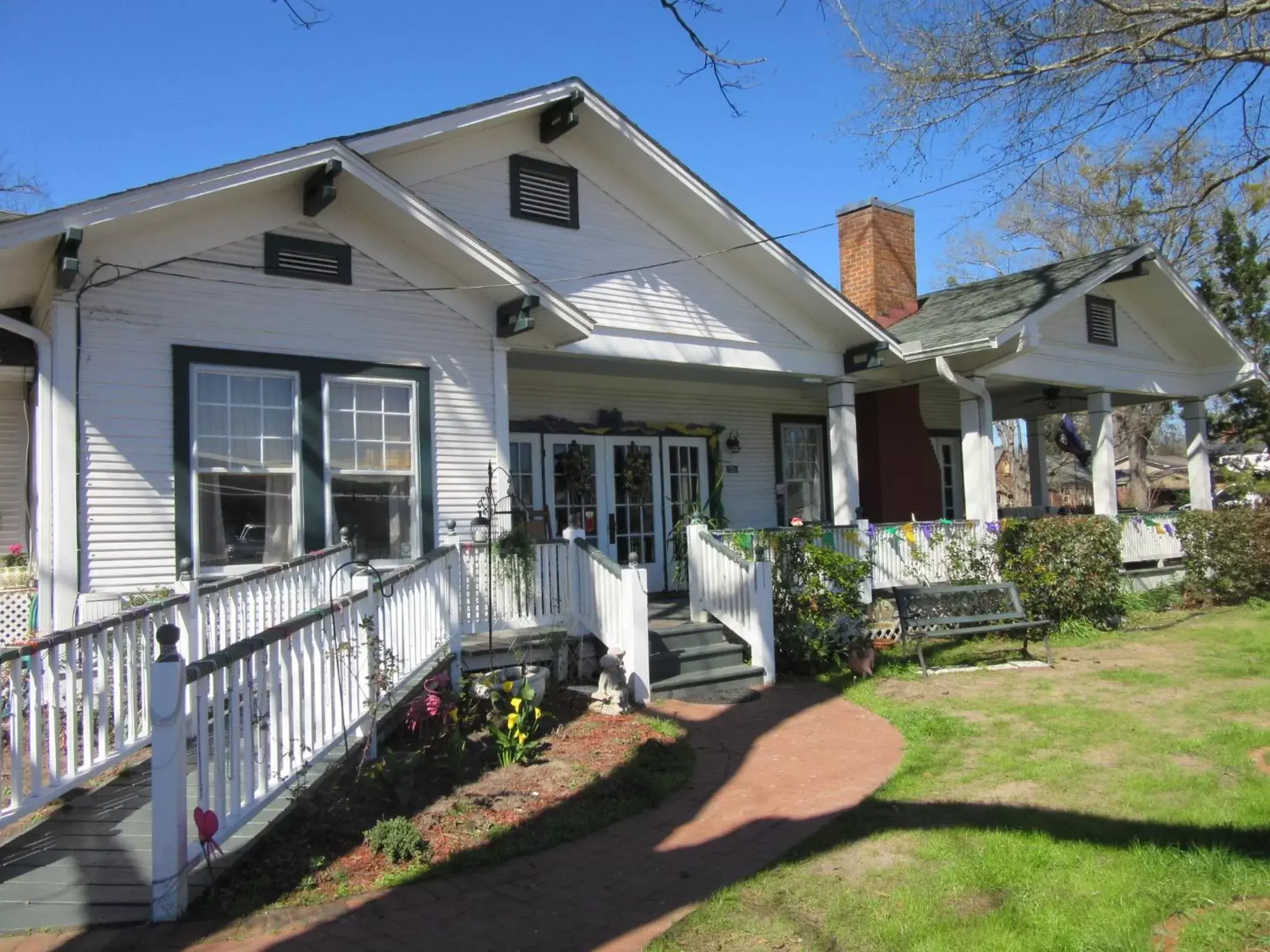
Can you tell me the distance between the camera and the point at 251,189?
26.2 ft

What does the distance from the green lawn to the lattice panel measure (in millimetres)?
6460

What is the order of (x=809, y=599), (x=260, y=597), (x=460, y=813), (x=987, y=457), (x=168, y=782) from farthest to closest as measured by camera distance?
(x=987, y=457) → (x=809, y=599) → (x=260, y=597) → (x=460, y=813) → (x=168, y=782)

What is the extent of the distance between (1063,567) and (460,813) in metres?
9.15

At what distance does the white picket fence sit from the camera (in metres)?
4.38

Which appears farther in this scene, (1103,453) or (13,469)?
(1103,453)

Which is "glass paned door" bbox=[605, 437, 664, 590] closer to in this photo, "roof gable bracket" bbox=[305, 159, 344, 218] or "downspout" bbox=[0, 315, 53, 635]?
"roof gable bracket" bbox=[305, 159, 344, 218]

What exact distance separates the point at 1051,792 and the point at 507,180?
7996 mm

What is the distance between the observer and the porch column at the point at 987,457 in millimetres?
13742

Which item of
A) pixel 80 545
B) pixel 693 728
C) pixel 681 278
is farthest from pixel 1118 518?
pixel 80 545

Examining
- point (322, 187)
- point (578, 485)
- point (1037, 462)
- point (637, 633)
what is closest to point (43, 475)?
point (322, 187)

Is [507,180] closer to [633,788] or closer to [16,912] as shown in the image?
[633,788]

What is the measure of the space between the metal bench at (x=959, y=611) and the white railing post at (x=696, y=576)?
208 centimetres

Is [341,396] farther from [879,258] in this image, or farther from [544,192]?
[879,258]

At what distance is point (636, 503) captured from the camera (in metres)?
13.0
